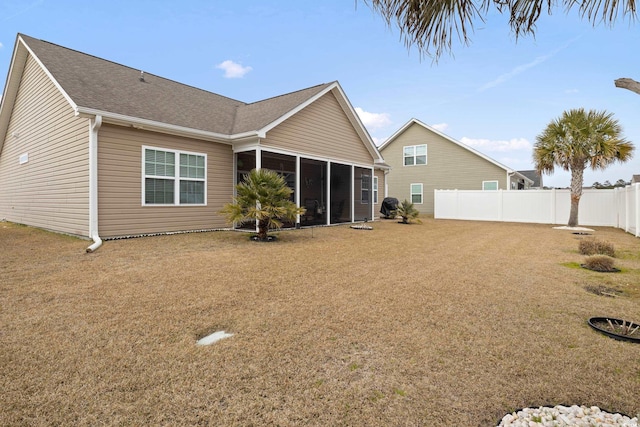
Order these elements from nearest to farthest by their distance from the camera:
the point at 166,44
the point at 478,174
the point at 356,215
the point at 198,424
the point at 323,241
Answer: the point at 198,424 → the point at 323,241 → the point at 166,44 → the point at 356,215 → the point at 478,174

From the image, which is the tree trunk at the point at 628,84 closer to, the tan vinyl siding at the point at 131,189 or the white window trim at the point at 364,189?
the tan vinyl siding at the point at 131,189

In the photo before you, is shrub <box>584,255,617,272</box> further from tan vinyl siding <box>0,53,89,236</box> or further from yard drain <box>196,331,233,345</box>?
tan vinyl siding <box>0,53,89,236</box>

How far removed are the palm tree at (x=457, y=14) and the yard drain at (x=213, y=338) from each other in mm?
2855

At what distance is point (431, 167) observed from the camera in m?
22.5

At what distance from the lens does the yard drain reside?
2.80 meters

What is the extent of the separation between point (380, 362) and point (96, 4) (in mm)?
14336

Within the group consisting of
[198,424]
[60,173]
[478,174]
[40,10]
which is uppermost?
[40,10]

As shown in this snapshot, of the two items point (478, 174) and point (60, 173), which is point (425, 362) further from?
point (478, 174)

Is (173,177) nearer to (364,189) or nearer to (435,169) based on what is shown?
(364,189)

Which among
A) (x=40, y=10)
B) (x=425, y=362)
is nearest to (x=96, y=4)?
(x=40, y=10)

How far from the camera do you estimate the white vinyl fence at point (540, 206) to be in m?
12.9

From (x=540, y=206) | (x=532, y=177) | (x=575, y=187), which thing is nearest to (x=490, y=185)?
(x=540, y=206)

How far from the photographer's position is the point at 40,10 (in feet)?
34.6

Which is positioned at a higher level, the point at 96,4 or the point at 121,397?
the point at 96,4
